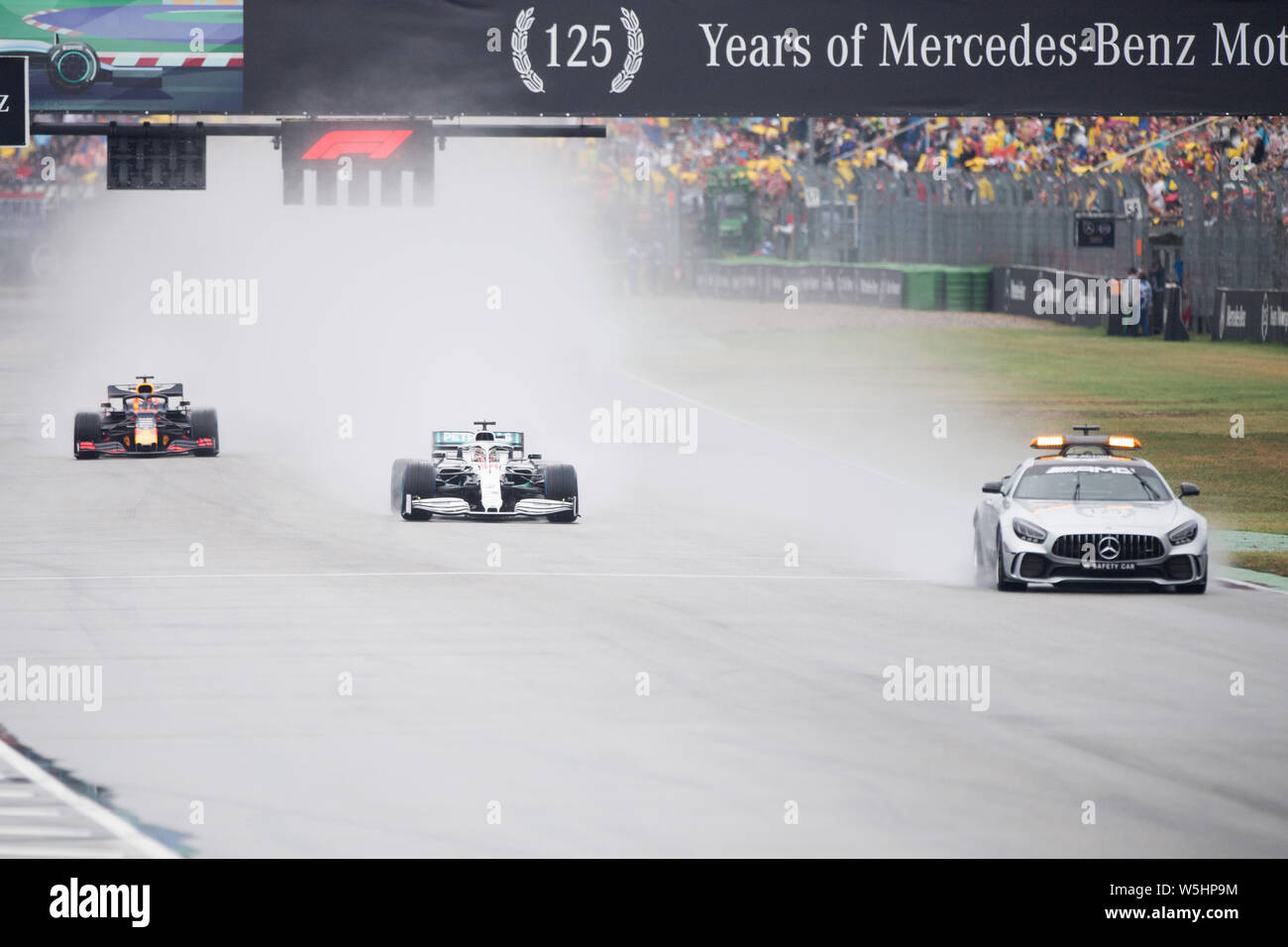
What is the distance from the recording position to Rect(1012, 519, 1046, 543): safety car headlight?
54.6 feet

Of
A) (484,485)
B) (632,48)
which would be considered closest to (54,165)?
(484,485)

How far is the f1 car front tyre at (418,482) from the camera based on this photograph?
2108 cm

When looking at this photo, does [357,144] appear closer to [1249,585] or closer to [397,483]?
[397,483]

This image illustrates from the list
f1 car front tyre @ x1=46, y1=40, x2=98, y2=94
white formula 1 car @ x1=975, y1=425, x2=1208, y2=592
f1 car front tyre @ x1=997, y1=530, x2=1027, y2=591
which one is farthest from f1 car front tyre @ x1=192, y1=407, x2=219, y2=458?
f1 car front tyre @ x1=997, y1=530, x2=1027, y2=591

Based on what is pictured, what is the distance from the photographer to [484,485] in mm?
21297

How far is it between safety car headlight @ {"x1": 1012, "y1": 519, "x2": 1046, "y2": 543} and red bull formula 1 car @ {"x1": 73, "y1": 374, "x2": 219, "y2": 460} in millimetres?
13121

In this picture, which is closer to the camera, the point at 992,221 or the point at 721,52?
the point at 721,52

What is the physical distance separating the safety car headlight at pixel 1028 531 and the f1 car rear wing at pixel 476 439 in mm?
6051

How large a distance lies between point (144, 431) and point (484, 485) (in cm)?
751

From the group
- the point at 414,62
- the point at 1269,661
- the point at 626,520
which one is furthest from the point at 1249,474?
the point at 1269,661

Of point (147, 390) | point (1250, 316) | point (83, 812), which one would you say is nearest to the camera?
point (83, 812)

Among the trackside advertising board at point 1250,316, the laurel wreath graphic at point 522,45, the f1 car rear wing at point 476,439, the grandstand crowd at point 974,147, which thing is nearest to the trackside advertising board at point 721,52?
the laurel wreath graphic at point 522,45

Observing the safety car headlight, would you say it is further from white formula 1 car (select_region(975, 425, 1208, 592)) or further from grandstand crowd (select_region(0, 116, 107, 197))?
grandstand crowd (select_region(0, 116, 107, 197))

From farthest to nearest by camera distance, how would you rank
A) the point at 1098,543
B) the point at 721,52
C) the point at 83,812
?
the point at 721,52 → the point at 1098,543 → the point at 83,812
